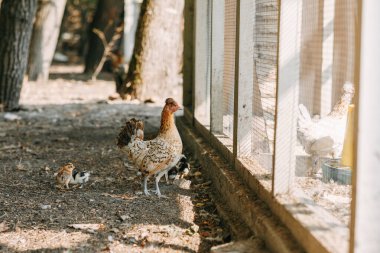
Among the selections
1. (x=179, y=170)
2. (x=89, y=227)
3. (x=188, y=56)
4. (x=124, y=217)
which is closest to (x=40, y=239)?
(x=89, y=227)

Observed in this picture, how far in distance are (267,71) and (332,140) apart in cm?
86

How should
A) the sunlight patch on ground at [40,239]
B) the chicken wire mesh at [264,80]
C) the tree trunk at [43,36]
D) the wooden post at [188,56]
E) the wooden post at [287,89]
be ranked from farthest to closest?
the tree trunk at [43,36] < the wooden post at [188,56] < the chicken wire mesh at [264,80] < the sunlight patch on ground at [40,239] < the wooden post at [287,89]

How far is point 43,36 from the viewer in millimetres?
13758

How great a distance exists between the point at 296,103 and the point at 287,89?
3.4 inches

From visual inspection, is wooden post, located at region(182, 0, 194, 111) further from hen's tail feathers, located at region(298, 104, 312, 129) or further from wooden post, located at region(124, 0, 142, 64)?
wooden post, located at region(124, 0, 142, 64)

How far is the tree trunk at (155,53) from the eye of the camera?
9961 millimetres

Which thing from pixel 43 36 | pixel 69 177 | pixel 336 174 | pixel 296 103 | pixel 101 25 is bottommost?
pixel 69 177

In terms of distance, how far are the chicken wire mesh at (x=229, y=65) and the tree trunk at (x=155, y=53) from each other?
15.2ft

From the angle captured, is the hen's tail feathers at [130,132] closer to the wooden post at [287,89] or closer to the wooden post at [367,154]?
the wooden post at [287,89]

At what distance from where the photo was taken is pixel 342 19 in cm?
396

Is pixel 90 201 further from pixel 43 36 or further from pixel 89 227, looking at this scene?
pixel 43 36

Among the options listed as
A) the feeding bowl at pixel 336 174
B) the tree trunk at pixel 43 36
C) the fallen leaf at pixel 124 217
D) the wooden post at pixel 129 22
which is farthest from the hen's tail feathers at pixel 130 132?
the wooden post at pixel 129 22

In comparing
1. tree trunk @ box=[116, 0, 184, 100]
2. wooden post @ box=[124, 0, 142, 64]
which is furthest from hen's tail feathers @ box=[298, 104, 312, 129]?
wooden post @ box=[124, 0, 142, 64]

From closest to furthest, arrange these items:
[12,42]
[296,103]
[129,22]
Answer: [296,103]
[12,42]
[129,22]
